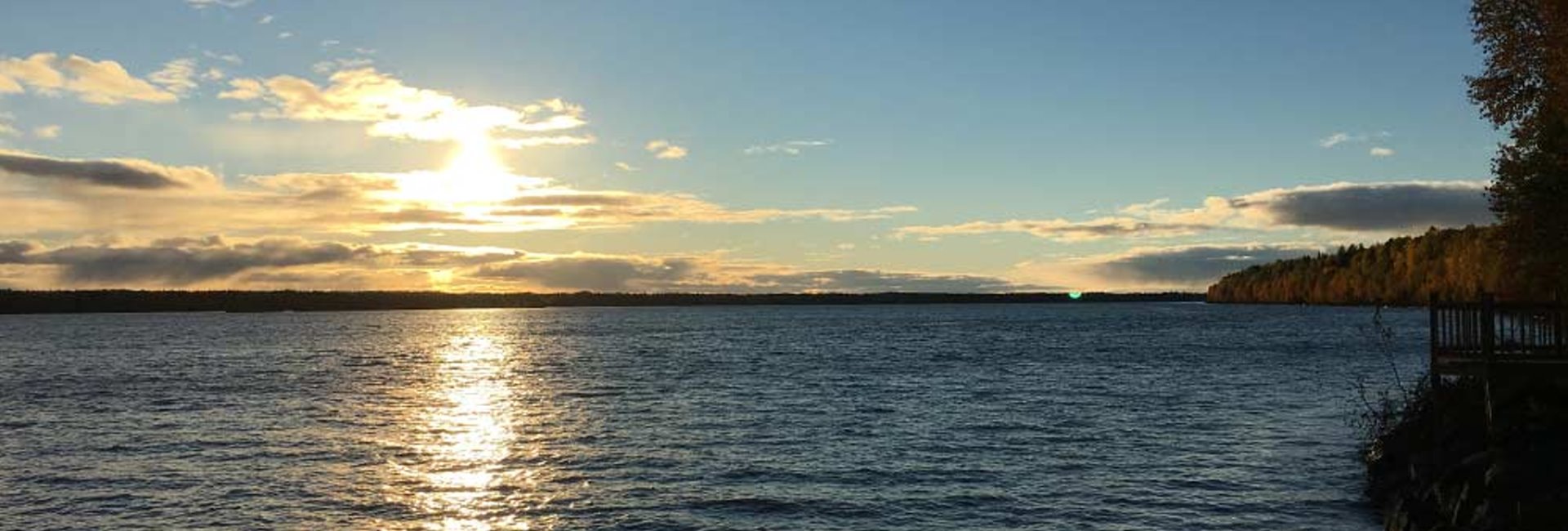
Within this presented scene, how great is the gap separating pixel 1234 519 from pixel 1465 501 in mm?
4842

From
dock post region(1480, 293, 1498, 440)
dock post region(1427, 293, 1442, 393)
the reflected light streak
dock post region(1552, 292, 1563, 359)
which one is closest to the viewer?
dock post region(1552, 292, 1563, 359)

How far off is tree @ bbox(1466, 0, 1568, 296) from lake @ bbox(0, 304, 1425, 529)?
7.63 m

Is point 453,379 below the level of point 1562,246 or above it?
below

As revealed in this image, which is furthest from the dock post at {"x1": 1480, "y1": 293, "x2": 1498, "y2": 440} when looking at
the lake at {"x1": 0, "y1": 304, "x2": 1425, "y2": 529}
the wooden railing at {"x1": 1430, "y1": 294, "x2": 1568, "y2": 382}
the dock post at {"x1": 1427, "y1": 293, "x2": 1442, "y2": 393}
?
the lake at {"x1": 0, "y1": 304, "x2": 1425, "y2": 529}

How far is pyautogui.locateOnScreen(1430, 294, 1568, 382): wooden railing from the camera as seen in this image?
87.0ft

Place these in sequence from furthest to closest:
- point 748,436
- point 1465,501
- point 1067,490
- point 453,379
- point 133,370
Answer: point 133,370
point 453,379
point 748,436
point 1067,490
point 1465,501

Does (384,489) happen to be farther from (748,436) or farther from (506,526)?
(748,436)

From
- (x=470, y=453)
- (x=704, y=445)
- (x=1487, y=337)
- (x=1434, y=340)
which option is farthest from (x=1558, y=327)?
(x=470, y=453)

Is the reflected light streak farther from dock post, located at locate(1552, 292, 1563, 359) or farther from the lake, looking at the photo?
dock post, located at locate(1552, 292, 1563, 359)

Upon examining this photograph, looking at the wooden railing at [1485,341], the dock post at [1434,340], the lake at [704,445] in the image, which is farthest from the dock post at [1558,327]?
the lake at [704,445]

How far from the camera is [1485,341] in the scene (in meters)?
26.7

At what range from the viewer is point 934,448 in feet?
120

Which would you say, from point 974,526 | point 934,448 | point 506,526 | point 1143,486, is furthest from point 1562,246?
point 506,526

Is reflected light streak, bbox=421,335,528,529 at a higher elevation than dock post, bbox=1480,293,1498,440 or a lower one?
lower
